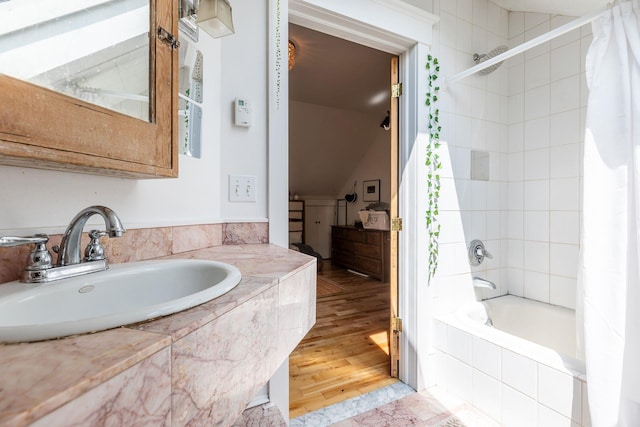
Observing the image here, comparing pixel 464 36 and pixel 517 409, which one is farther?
pixel 464 36

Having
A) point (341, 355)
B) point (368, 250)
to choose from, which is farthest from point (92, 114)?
point (368, 250)

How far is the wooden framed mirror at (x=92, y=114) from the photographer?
0.52m

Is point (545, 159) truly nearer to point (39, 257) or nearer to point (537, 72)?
point (537, 72)

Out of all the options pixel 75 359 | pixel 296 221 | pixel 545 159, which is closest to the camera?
pixel 75 359

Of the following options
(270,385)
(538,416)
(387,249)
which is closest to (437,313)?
(538,416)

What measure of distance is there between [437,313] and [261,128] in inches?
59.0

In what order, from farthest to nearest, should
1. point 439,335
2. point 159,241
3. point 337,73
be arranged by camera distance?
1. point 337,73
2. point 439,335
3. point 159,241

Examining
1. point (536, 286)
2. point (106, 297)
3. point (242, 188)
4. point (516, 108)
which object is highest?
point (516, 108)

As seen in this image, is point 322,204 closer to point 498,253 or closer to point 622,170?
point 498,253

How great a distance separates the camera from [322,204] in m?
5.91

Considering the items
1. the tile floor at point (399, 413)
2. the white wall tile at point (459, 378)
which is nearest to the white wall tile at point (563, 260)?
the white wall tile at point (459, 378)

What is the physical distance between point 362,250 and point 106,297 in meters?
4.09

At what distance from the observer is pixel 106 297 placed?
2.27ft

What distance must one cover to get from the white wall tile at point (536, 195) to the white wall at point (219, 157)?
188cm
